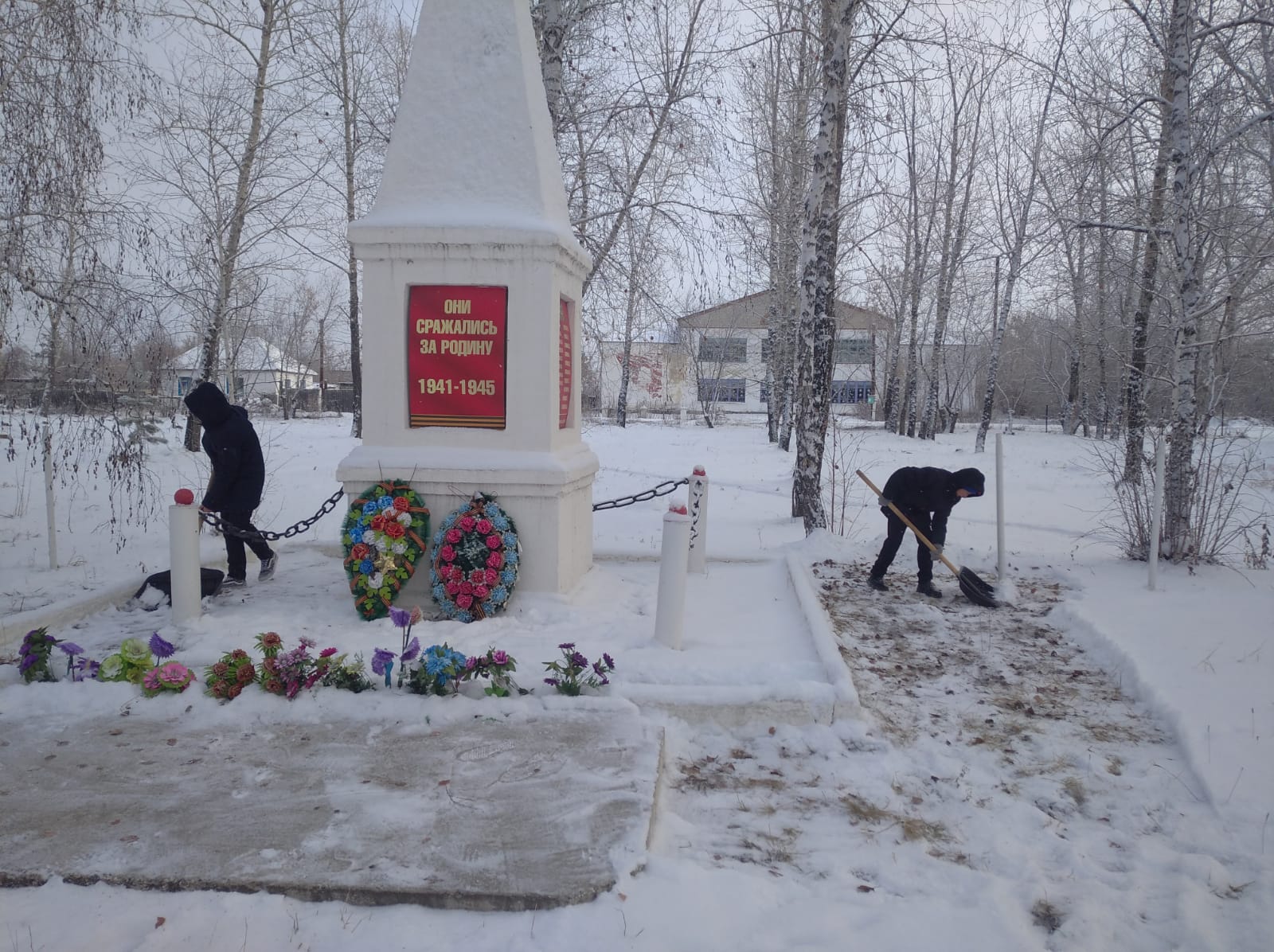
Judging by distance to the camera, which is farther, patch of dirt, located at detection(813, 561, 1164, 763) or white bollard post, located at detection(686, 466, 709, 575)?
white bollard post, located at detection(686, 466, 709, 575)

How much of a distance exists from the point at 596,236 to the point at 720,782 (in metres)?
10.5

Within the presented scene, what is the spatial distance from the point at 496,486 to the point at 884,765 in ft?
10.6

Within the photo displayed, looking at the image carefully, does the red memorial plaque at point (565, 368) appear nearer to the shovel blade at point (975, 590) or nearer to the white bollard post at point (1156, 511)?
the shovel blade at point (975, 590)

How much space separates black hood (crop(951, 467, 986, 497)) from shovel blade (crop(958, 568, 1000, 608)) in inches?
30.2

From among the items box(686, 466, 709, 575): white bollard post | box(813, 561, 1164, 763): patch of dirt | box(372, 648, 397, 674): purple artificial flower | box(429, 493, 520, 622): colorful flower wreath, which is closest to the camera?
box(372, 648, 397, 674): purple artificial flower

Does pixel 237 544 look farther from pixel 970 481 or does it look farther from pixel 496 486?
pixel 970 481

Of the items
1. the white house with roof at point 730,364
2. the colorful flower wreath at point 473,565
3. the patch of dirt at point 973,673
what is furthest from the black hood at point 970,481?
the white house with roof at point 730,364

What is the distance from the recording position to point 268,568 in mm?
7168

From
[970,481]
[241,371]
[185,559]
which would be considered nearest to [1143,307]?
[970,481]

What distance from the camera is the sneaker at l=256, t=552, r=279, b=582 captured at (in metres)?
7.12

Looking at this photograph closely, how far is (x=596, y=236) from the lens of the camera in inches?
510

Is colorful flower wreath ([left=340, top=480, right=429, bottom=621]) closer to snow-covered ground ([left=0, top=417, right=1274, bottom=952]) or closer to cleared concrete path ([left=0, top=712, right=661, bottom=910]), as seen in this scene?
snow-covered ground ([left=0, top=417, right=1274, bottom=952])

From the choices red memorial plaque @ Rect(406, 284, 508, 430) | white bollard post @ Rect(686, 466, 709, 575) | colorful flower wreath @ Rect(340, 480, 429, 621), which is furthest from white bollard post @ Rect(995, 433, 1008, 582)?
colorful flower wreath @ Rect(340, 480, 429, 621)

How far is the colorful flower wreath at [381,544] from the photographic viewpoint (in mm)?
5711
